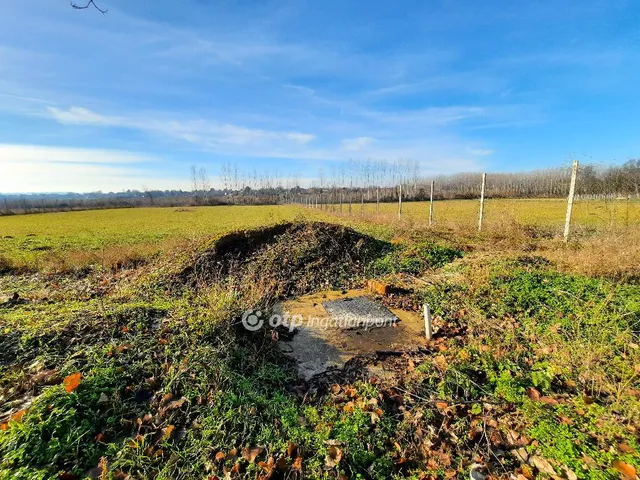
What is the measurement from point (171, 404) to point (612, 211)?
1256 centimetres

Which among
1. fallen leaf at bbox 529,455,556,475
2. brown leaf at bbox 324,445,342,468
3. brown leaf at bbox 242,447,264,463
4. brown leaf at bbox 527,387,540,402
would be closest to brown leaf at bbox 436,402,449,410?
fallen leaf at bbox 529,455,556,475

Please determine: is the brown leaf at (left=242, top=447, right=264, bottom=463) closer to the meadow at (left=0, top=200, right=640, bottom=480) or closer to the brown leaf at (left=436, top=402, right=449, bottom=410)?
the meadow at (left=0, top=200, right=640, bottom=480)

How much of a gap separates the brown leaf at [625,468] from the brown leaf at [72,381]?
4.58m

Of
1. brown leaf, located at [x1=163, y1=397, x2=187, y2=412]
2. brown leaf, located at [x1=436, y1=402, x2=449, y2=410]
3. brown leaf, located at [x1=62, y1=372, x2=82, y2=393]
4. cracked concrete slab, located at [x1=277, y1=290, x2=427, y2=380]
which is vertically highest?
brown leaf, located at [x1=62, y1=372, x2=82, y2=393]

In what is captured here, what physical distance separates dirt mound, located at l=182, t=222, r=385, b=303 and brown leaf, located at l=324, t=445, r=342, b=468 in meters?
4.35

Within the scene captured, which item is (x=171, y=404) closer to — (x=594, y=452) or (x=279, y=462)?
(x=279, y=462)

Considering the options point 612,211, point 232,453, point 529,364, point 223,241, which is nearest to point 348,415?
point 232,453

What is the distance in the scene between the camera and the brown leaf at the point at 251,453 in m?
2.51

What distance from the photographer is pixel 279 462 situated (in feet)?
8.09

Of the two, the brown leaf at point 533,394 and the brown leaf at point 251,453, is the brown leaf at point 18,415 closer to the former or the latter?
the brown leaf at point 251,453

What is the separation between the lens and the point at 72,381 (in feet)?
9.93

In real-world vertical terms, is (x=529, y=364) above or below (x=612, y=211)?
below

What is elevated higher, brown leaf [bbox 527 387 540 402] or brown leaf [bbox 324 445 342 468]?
brown leaf [bbox 527 387 540 402]

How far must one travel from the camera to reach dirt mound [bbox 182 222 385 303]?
301 inches
